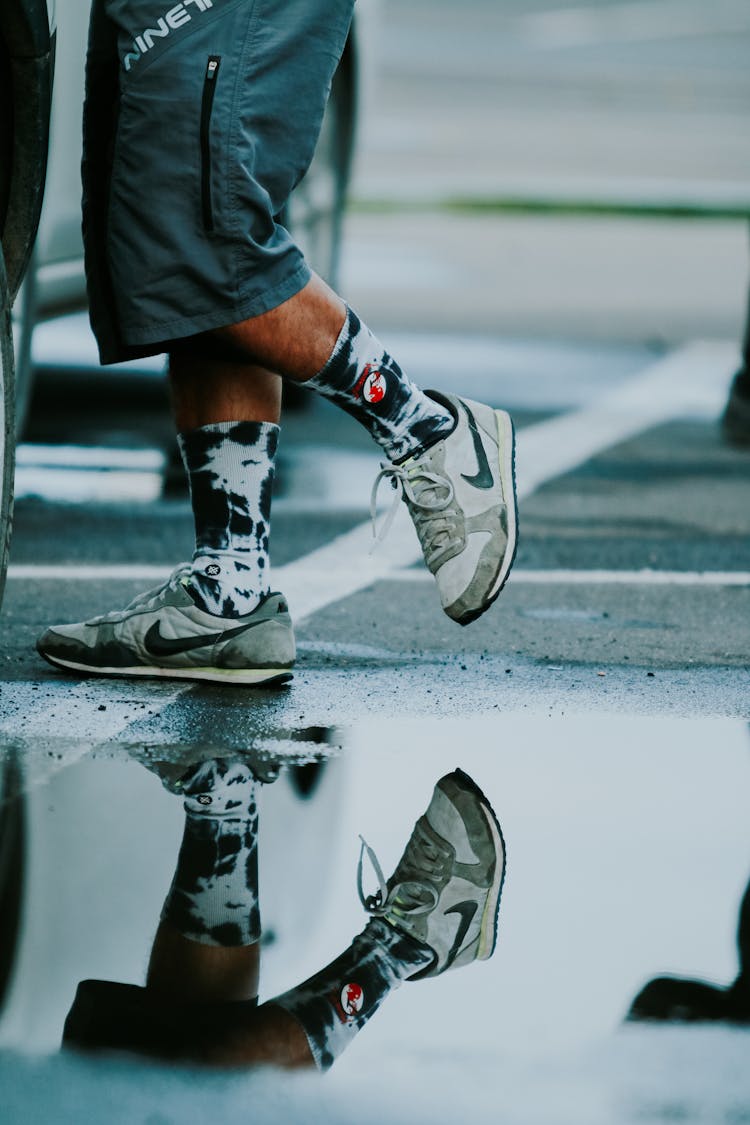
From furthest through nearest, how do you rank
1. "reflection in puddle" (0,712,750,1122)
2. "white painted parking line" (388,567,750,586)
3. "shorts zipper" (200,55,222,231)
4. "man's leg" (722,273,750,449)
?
"man's leg" (722,273,750,449) → "white painted parking line" (388,567,750,586) → "shorts zipper" (200,55,222,231) → "reflection in puddle" (0,712,750,1122)

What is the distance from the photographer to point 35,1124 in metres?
1.88

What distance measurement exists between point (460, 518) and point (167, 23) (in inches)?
37.5

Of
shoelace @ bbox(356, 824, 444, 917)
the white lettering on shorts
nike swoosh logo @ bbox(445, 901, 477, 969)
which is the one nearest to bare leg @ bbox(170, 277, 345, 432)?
the white lettering on shorts

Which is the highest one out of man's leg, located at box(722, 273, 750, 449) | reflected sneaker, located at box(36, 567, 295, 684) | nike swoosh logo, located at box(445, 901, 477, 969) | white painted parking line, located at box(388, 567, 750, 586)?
nike swoosh logo, located at box(445, 901, 477, 969)

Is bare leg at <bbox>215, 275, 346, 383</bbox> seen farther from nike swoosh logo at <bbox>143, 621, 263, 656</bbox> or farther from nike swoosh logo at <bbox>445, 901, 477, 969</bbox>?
nike swoosh logo at <bbox>445, 901, 477, 969</bbox>

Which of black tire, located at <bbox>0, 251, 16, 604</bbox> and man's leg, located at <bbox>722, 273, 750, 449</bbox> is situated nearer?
black tire, located at <bbox>0, 251, 16, 604</bbox>

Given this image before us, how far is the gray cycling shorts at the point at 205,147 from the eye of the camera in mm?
3109

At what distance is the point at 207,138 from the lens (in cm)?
311

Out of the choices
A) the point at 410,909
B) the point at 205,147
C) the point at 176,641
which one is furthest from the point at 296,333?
the point at 410,909

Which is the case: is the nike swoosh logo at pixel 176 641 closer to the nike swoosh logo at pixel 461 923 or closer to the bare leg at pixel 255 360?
the bare leg at pixel 255 360

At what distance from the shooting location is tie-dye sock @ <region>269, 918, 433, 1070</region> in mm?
2105

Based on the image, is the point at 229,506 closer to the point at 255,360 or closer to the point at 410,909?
the point at 255,360

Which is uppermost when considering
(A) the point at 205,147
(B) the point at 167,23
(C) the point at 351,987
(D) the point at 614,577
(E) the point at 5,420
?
(B) the point at 167,23

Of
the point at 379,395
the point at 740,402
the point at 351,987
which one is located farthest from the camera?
the point at 740,402
